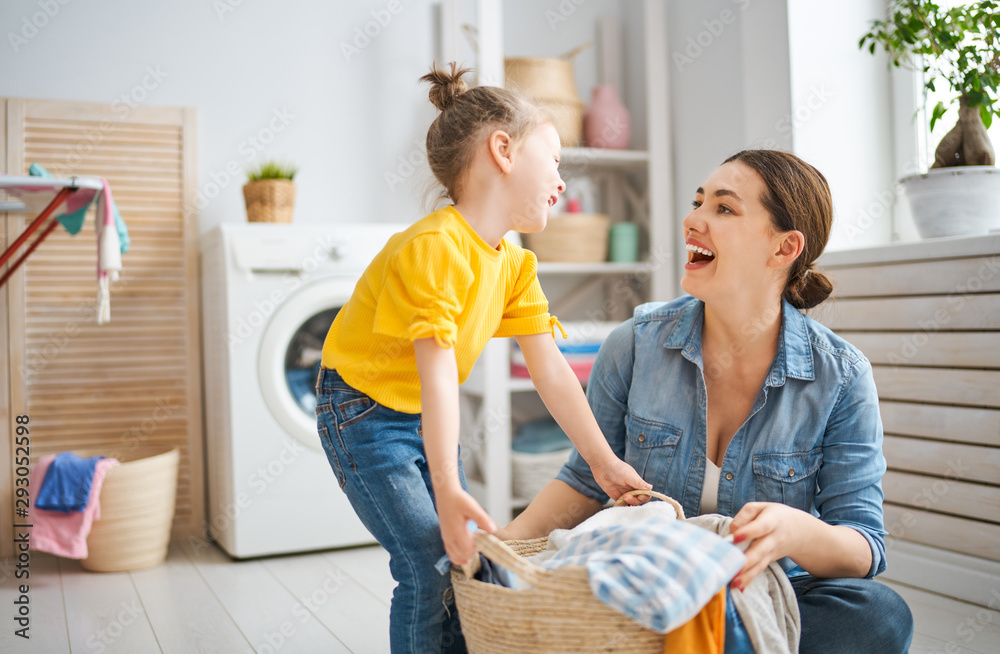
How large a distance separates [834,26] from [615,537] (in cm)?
212

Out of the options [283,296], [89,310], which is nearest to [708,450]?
[283,296]

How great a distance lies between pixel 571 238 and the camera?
2949 millimetres

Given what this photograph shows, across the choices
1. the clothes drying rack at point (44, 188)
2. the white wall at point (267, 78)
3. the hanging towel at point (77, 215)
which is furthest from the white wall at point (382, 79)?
the clothes drying rack at point (44, 188)

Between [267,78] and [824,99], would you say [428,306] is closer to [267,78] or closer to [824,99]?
[824,99]

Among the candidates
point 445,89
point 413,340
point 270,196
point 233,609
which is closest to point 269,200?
point 270,196

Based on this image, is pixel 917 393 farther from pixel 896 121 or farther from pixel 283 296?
pixel 283 296

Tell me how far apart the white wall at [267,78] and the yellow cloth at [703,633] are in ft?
7.54

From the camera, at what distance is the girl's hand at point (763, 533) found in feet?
3.23

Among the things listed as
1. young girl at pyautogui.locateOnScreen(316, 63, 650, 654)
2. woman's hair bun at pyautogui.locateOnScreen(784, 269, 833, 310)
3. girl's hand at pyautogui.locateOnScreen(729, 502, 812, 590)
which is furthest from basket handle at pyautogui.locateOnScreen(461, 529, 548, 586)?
woman's hair bun at pyautogui.locateOnScreen(784, 269, 833, 310)

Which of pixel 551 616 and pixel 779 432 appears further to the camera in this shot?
pixel 779 432

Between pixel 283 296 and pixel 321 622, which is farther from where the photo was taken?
pixel 283 296

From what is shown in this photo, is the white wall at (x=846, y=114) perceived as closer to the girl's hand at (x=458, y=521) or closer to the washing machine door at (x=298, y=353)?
the washing machine door at (x=298, y=353)

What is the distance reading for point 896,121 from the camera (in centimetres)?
256

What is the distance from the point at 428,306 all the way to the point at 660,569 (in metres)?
0.41
